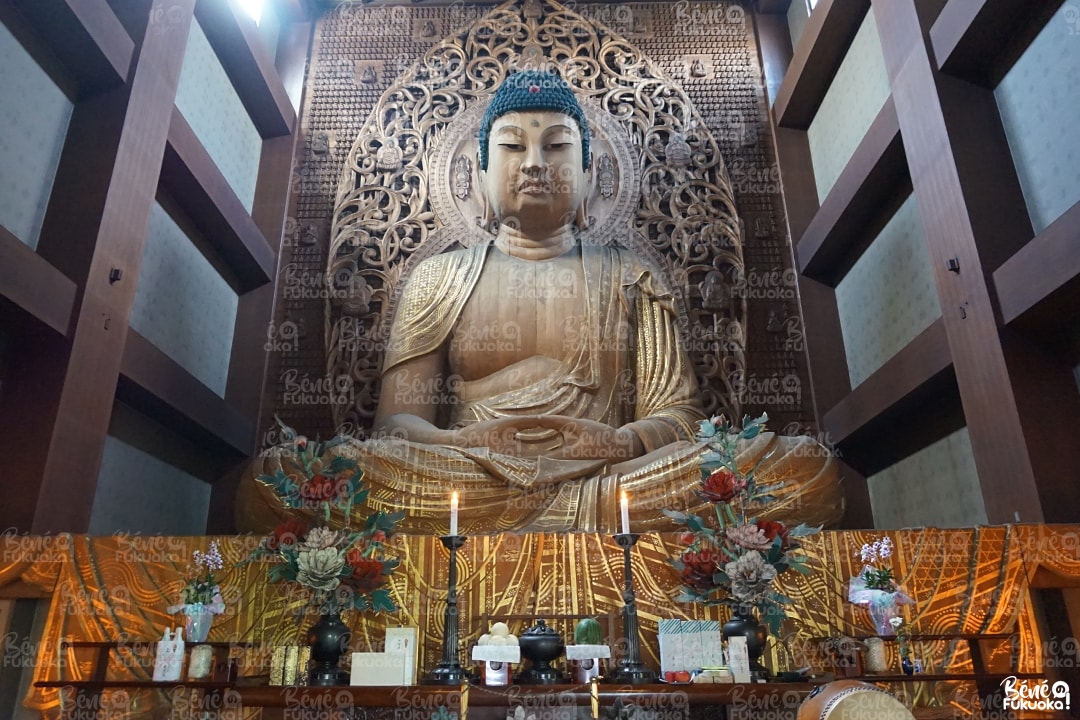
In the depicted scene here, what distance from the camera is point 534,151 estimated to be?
4.63 meters

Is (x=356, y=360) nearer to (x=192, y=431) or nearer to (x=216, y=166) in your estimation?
(x=192, y=431)

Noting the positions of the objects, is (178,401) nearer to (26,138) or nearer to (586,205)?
(26,138)

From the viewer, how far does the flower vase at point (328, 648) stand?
7.84 ft

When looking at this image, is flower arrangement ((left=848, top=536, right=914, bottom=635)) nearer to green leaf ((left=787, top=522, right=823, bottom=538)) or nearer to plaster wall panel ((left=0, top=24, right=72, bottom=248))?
green leaf ((left=787, top=522, right=823, bottom=538))

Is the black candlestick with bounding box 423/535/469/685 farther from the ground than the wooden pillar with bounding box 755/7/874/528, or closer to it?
closer to it

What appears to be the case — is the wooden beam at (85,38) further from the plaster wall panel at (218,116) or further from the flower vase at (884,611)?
the flower vase at (884,611)

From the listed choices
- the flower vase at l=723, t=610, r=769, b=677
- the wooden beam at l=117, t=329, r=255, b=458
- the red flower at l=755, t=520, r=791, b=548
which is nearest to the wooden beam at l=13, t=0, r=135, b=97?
the wooden beam at l=117, t=329, r=255, b=458

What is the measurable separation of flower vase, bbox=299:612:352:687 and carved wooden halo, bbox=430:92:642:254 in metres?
2.98

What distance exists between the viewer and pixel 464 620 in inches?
110

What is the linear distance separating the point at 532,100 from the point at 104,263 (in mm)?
2485

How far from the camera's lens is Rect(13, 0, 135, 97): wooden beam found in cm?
326

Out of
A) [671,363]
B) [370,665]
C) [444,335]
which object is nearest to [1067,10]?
[671,363]

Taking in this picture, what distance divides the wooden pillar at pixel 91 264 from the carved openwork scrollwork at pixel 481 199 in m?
1.45

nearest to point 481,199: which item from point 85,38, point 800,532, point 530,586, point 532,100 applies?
point 532,100
